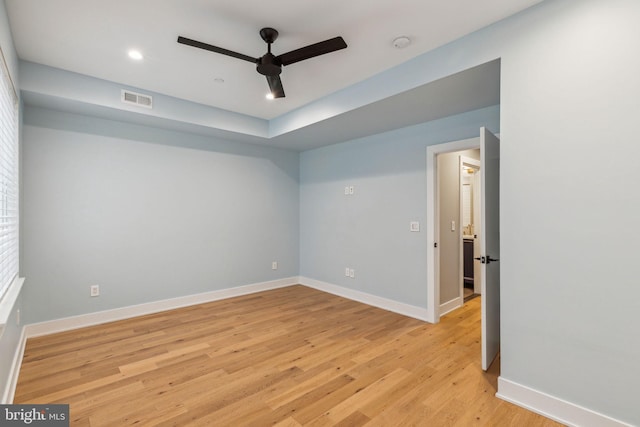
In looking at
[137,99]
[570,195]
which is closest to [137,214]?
[137,99]

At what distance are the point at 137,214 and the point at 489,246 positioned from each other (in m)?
4.04

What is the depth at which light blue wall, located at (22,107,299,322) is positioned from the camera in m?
3.38

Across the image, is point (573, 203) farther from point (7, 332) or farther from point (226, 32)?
point (7, 332)

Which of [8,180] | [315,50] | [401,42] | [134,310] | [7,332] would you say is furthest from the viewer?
[134,310]

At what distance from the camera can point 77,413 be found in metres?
2.02

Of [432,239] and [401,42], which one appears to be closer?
[401,42]

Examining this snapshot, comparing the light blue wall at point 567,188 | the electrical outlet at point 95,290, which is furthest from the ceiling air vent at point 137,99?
the light blue wall at point 567,188

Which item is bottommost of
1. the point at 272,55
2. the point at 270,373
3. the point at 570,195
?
the point at 270,373

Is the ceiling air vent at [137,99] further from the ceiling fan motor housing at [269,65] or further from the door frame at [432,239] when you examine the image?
the door frame at [432,239]

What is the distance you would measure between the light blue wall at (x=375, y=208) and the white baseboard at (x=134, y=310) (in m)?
1.18

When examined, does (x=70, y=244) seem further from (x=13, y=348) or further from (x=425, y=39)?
(x=425, y=39)

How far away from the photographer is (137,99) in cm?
346

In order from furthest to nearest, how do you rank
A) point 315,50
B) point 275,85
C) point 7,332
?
1. point 275,85
2. point 315,50
3. point 7,332

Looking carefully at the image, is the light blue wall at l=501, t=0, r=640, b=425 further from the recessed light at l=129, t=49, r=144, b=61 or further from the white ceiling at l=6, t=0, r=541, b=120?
the recessed light at l=129, t=49, r=144, b=61
